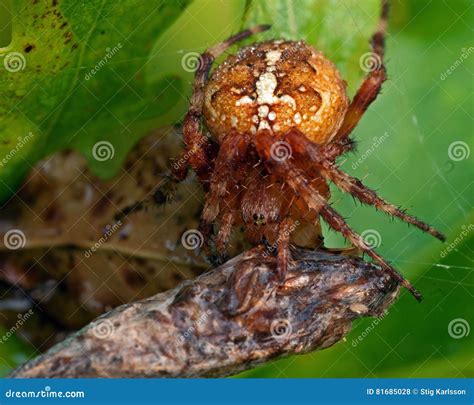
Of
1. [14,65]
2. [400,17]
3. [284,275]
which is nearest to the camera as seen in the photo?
[284,275]

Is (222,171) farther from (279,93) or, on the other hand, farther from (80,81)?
(80,81)

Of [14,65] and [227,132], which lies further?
[227,132]

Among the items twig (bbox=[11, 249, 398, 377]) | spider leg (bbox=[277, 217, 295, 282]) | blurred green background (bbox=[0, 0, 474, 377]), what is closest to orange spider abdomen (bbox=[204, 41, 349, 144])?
blurred green background (bbox=[0, 0, 474, 377])

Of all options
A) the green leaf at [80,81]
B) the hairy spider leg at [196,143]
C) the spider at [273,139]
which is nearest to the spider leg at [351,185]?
the spider at [273,139]

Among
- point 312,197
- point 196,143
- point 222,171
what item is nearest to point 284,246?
point 312,197

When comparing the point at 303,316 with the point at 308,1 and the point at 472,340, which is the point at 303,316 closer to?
the point at 472,340

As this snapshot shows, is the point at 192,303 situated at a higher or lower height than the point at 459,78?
lower

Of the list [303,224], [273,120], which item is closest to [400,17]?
[273,120]
